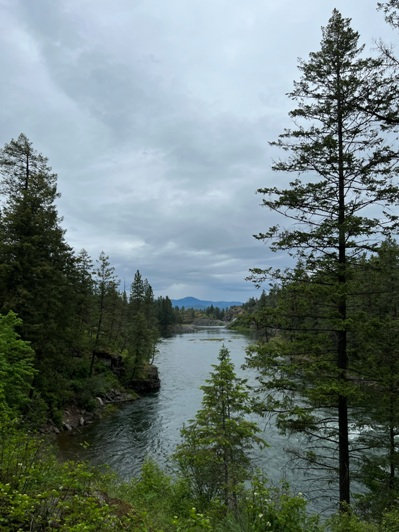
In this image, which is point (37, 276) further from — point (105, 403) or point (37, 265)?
point (105, 403)

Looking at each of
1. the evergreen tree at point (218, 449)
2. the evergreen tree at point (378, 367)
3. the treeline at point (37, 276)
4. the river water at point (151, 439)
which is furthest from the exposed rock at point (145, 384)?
the evergreen tree at point (378, 367)

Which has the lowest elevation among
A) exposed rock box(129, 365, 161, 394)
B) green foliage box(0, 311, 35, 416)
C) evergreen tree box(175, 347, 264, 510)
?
exposed rock box(129, 365, 161, 394)

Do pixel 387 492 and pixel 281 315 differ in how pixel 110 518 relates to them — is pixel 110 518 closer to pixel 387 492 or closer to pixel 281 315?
pixel 281 315

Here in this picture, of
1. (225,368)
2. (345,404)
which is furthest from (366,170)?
(225,368)

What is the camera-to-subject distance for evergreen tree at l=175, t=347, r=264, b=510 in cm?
952

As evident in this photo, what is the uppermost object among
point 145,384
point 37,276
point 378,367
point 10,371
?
point 37,276

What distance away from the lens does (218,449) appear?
10.8 metres

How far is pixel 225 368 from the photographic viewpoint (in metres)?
11.8

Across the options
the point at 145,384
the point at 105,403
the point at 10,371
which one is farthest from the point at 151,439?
the point at 145,384

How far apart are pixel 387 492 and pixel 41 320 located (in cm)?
1690

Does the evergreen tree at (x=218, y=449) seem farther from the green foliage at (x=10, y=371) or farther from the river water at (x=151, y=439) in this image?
the green foliage at (x=10, y=371)

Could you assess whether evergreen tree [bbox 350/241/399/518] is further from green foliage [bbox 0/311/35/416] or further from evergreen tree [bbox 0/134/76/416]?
evergreen tree [bbox 0/134/76/416]

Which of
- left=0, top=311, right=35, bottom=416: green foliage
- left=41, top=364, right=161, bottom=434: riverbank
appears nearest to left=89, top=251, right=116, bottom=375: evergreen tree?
left=41, top=364, right=161, bottom=434: riverbank

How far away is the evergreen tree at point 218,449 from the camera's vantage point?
952cm
